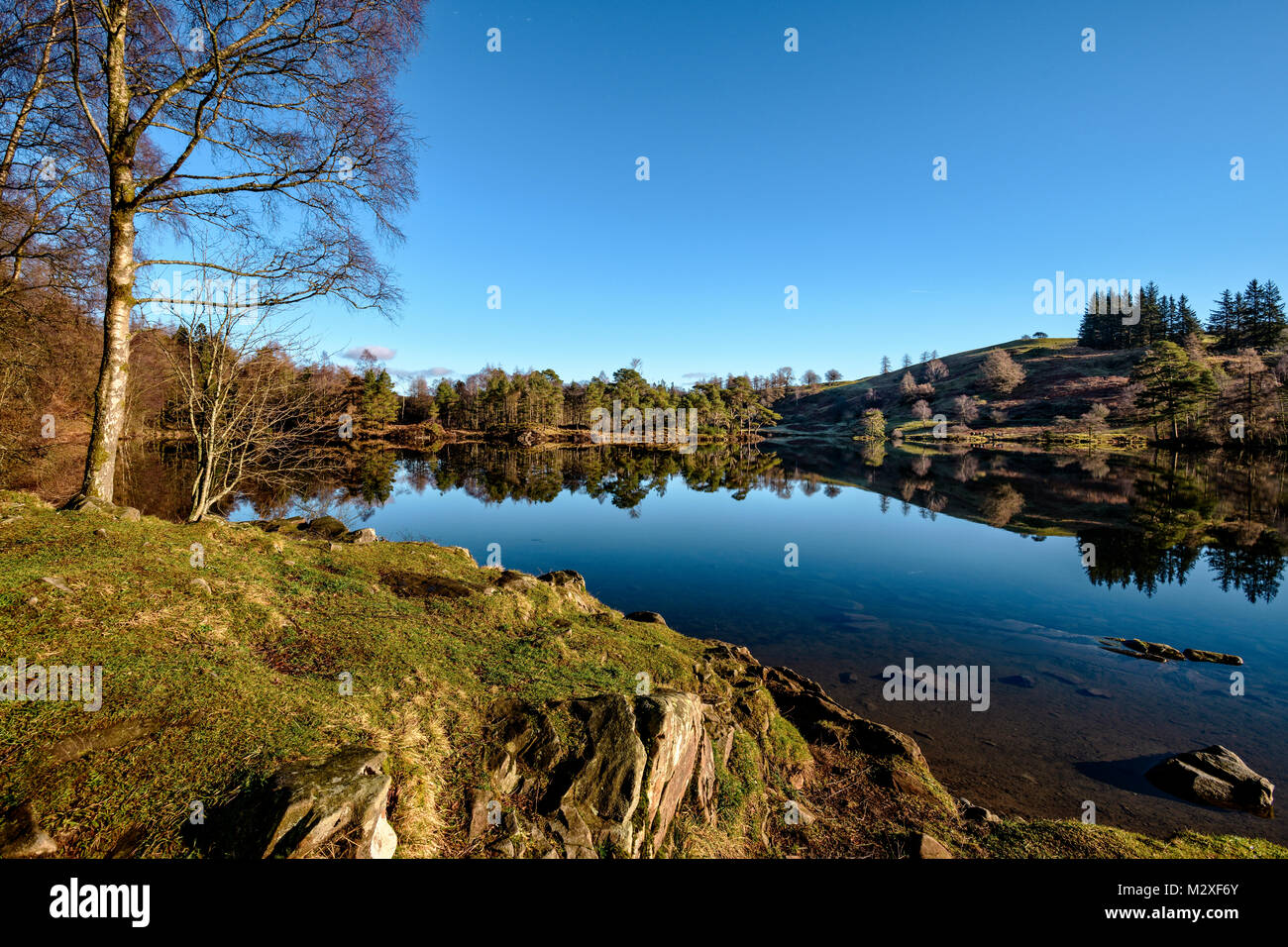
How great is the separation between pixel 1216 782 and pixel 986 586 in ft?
30.4

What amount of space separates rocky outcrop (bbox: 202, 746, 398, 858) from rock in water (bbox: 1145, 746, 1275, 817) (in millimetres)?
9574

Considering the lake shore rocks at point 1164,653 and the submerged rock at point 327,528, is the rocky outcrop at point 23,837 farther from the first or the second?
the lake shore rocks at point 1164,653

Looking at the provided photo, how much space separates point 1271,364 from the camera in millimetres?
74125

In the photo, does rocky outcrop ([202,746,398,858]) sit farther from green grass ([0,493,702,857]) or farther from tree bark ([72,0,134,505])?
tree bark ([72,0,134,505])

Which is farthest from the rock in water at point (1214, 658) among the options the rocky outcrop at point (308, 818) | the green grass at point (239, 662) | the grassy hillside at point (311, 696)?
the rocky outcrop at point (308, 818)

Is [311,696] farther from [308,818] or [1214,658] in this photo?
[1214,658]

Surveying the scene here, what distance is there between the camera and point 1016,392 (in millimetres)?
108500

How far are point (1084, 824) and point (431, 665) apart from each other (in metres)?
7.42

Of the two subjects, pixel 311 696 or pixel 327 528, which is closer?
pixel 311 696

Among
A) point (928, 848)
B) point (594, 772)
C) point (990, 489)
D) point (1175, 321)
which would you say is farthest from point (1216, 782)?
point (1175, 321)

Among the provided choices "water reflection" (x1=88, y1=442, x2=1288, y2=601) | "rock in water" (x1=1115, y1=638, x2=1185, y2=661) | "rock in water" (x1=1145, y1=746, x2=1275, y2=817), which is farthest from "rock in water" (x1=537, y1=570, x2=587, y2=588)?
"rock in water" (x1=1115, y1=638, x2=1185, y2=661)

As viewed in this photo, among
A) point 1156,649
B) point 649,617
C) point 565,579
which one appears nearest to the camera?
point 1156,649
